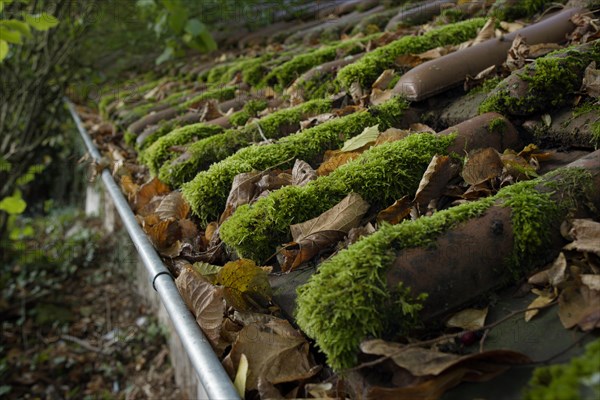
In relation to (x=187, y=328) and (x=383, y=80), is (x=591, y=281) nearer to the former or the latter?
(x=187, y=328)

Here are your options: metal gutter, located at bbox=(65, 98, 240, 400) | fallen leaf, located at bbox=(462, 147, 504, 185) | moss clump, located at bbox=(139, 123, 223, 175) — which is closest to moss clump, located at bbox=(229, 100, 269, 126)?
moss clump, located at bbox=(139, 123, 223, 175)

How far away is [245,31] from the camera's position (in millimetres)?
5875

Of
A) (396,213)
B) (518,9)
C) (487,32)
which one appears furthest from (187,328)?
(518,9)

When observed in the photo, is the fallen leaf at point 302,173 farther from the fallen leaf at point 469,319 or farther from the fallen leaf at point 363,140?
the fallen leaf at point 469,319

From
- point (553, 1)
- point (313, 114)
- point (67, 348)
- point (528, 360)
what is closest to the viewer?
point (528, 360)

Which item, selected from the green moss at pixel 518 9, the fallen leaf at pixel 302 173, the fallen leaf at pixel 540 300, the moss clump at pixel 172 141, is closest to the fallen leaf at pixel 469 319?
the fallen leaf at pixel 540 300

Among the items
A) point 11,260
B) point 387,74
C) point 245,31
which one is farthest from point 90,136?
point 11,260

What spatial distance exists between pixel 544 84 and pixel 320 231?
3.00 feet

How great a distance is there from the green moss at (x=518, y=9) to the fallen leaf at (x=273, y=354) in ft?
7.75

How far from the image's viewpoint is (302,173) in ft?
6.37

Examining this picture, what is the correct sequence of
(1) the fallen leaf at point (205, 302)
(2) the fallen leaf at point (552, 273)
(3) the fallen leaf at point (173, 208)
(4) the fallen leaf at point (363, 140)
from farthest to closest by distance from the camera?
(3) the fallen leaf at point (173, 208)
(4) the fallen leaf at point (363, 140)
(1) the fallen leaf at point (205, 302)
(2) the fallen leaf at point (552, 273)

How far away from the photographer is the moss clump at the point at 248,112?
115 inches

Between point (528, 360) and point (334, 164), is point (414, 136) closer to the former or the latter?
point (334, 164)

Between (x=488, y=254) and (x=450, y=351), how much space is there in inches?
9.5
